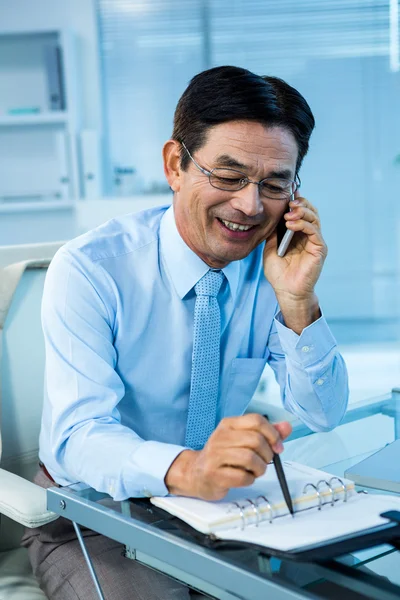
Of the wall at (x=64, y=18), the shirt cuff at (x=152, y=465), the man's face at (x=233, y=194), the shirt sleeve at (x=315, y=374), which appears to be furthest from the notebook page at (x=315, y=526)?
the wall at (x=64, y=18)

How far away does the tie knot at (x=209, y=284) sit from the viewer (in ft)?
4.46

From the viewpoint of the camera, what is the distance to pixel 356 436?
1.27m

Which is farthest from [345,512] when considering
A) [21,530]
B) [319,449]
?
[21,530]

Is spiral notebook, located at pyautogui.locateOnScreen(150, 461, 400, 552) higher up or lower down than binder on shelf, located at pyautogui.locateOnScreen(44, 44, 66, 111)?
lower down

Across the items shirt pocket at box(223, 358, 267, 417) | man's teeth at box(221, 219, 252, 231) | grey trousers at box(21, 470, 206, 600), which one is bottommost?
grey trousers at box(21, 470, 206, 600)

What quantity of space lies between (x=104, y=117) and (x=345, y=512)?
4191 millimetres

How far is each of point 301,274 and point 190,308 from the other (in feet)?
0.69

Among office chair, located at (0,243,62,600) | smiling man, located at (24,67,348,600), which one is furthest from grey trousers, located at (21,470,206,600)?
office chair, located at (0,243,62,600)

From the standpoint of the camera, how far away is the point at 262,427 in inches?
33.9

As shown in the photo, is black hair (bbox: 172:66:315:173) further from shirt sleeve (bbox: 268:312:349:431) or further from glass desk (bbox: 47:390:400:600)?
glass desk (bbox: 47:390:400:600)

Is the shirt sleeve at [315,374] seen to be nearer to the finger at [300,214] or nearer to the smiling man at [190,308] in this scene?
the smiling man at [190,308]

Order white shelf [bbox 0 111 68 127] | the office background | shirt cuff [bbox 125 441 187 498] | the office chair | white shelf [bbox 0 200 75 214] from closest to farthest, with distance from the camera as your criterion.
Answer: shirt cuff [bbox 125 441 187 498]
the office chair
white shelf [bbox 0 111 68 127]
white shelf [bbox 0 200 75 214]
the office background

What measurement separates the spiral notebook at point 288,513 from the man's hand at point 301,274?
42 centimetres

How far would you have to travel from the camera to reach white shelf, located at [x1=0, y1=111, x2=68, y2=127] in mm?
4258
